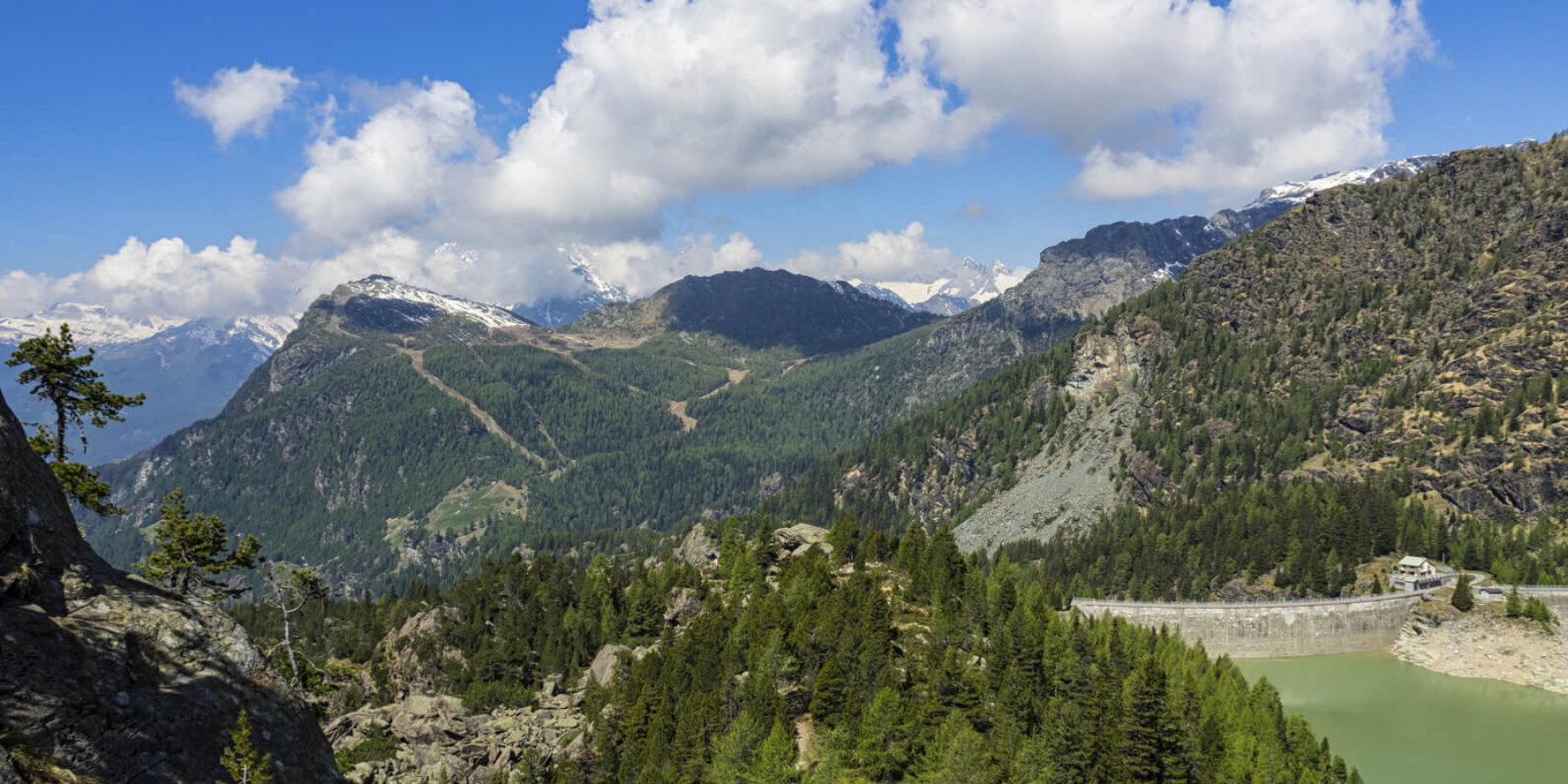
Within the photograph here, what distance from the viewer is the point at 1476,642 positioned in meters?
137

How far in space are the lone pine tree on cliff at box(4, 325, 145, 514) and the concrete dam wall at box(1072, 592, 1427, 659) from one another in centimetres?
13550

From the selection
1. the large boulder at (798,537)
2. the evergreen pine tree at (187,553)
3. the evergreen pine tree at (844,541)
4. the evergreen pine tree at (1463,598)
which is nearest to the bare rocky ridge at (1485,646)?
the evergreen pine tree at (1463,598)

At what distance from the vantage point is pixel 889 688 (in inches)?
2963

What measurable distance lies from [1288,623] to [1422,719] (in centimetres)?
2632

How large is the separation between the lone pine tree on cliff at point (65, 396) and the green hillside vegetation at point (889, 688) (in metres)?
18.6

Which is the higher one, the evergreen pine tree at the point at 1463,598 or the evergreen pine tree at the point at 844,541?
the evergreen pine tree at the point at 844,541

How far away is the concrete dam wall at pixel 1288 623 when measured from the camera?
474 ft

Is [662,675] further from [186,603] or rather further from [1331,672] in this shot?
[1331,672]

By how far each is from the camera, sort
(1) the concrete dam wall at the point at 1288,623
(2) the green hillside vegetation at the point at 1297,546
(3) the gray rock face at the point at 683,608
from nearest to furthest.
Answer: (3) the gray rock face at the point at 683,608 < (1) the concrete dam wall at the point at 1288,623 < (2) the green hillside vegetation at the point at 1297,546

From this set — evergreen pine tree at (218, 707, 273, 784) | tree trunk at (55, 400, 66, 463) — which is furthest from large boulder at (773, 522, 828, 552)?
evergreen pine tree at (218, 707, 273, 784)

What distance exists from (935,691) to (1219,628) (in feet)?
304

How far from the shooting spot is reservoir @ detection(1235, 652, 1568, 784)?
104m

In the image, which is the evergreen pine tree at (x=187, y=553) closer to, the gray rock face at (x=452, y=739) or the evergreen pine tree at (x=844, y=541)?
the gray rock face at (x=452, y=739)

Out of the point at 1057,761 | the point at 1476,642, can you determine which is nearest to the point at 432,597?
the point at 1057,761
